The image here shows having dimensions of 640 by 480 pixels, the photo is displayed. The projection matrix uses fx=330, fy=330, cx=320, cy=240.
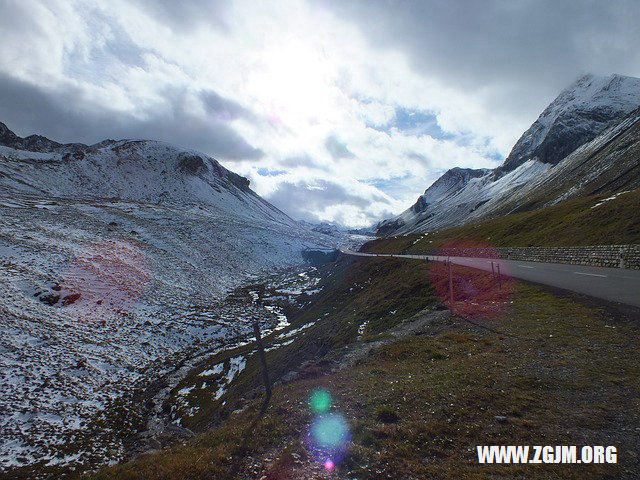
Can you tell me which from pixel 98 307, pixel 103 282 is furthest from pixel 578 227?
pixel 103 282

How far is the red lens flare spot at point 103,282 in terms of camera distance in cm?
3597

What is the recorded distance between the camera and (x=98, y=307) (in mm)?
36844

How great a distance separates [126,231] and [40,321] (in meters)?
46.7

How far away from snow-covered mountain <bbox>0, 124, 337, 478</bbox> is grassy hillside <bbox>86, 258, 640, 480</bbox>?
11321 millimetres

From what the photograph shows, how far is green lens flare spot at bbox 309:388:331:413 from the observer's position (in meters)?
10.7

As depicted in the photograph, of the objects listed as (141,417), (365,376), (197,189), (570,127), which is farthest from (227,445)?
(570,127)

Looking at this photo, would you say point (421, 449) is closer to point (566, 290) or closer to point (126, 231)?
point (566, 290)

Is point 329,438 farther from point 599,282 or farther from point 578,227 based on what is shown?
point 578,227

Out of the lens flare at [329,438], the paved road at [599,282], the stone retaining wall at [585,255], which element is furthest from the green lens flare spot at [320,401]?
the stone retaining wall at [585,255]

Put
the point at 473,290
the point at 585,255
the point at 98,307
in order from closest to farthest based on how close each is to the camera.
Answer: the point at 473,290
the point at 585,255
the point at 98,307

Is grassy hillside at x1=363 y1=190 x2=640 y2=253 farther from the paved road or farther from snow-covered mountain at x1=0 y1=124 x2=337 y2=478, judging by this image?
snow-covered mountain at x1=0 y1=124 x2=337 y2=478

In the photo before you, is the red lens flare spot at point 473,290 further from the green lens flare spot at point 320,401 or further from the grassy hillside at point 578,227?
the grassy hillside at point 578,227

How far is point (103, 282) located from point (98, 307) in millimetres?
7595

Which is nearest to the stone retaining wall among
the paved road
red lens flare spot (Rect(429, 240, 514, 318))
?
the paved road
